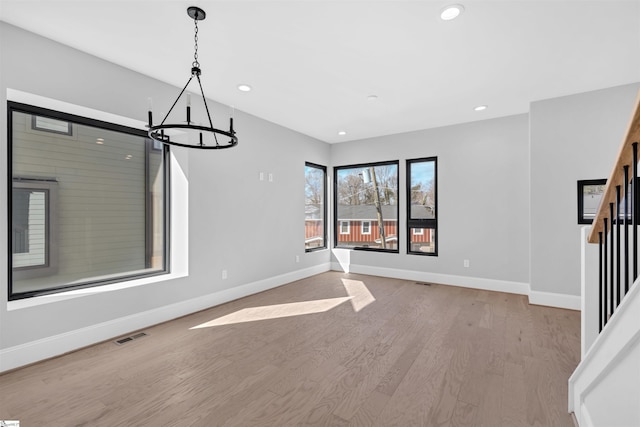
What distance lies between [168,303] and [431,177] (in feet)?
14.8

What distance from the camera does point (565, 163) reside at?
3756 millimetres

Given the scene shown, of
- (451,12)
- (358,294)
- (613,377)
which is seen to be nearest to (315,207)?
(358,294)

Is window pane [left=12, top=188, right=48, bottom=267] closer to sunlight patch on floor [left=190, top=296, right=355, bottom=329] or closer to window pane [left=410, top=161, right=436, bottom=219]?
sunlight patch on floor [left=190, top=296, right=355, bottom=329]

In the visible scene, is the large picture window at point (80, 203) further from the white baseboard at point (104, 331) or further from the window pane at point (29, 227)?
the white baseboard at point (104, 331)

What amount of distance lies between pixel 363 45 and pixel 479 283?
403 cm

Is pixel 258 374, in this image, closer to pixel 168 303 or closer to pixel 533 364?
pixel 168 303

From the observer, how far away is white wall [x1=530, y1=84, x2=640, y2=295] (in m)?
3.52

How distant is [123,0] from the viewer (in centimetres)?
205

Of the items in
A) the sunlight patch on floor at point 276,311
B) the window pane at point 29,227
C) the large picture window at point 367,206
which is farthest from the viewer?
the large picture window at point 367,206

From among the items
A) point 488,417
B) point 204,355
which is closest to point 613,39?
point 488,417

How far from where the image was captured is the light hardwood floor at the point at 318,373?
1822mm

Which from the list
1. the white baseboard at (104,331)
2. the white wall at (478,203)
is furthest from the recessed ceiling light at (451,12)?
the white baseboard at (104,331)

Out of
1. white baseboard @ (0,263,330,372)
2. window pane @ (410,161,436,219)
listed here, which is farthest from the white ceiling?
white baseboard @ (0,263,330,372)

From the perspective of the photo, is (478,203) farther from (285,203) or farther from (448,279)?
(285,203)
